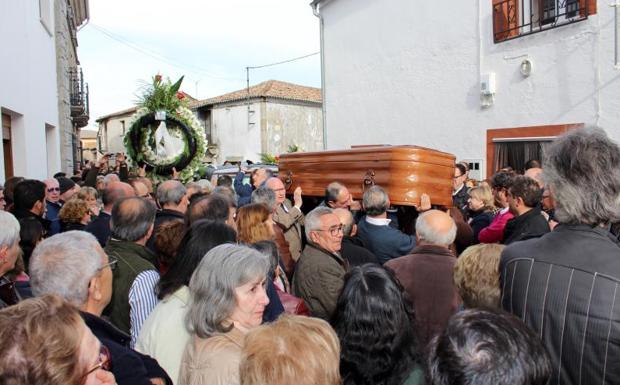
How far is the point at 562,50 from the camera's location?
9.53 meters

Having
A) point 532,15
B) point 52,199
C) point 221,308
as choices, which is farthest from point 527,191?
point 532,15

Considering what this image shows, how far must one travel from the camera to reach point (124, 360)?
6.52 ft

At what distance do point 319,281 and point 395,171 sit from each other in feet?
7.86

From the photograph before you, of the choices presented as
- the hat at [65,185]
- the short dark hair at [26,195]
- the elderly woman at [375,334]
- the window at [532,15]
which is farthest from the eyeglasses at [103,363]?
the window at [532,15]

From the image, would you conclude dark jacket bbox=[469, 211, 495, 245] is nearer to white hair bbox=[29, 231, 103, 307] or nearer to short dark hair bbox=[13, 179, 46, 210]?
white hair bbox=[29, 231, 103, 307]

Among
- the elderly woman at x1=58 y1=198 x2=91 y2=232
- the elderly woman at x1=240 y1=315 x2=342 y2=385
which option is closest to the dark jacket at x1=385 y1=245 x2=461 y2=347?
the elderly woman at x1=240 y1=315 x2=342 y2=385

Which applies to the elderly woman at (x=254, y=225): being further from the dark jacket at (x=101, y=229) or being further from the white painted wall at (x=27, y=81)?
the white painted wall at (x=27, y=81)

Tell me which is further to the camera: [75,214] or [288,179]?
[288,179]

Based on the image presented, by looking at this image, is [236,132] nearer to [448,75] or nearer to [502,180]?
[448,75]

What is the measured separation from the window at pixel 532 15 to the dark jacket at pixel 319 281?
779 centimetres

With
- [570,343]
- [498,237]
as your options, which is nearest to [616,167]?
[570,343]

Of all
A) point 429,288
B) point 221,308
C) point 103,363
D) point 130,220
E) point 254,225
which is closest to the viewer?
point 103,363

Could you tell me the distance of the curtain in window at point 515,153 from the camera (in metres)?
10.1

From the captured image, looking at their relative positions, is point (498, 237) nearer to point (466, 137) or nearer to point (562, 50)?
point (562, 50)
